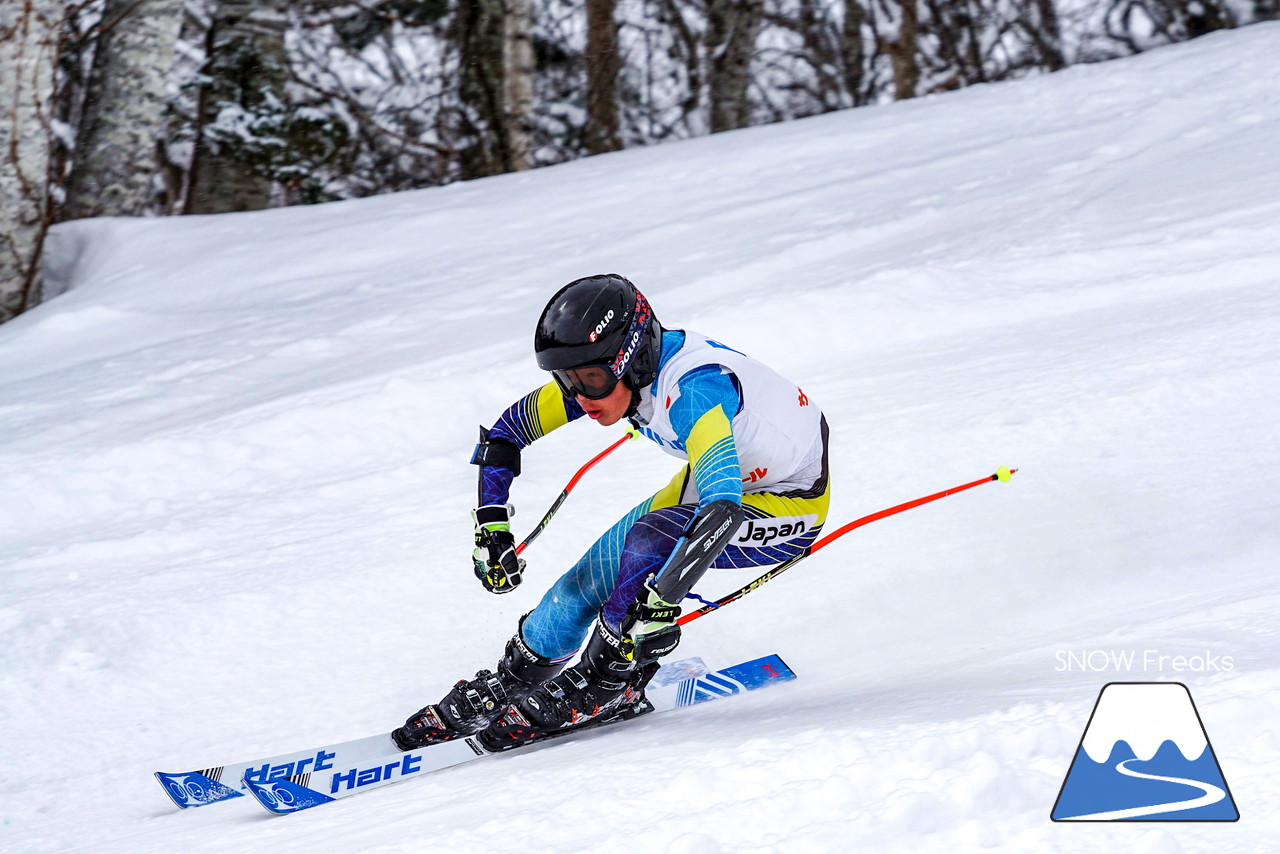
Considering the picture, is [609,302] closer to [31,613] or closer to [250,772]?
[250,772]

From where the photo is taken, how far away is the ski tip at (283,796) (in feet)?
8.25

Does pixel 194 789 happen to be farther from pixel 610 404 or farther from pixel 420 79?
pixel 420 79

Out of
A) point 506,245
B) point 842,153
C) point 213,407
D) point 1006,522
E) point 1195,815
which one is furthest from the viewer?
point 842,153

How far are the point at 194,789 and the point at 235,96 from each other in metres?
6.91

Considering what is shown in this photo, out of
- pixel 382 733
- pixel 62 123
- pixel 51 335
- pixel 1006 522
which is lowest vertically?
pixel 382 733

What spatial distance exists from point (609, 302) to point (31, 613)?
233 cm

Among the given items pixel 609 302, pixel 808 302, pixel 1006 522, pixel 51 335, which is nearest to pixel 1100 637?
pixel 1006 522

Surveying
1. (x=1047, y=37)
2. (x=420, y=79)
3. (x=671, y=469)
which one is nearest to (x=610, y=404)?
(x=671, y=469)

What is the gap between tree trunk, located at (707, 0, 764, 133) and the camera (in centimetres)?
1111

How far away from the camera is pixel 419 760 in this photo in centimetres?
270

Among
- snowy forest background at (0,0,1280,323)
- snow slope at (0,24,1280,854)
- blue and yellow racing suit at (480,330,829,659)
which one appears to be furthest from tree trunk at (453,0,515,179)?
blue and yellow racing suit at (480,330,829,659)

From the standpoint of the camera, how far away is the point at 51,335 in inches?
234

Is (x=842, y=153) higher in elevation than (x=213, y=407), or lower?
higher

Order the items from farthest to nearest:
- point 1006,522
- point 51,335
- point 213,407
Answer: point 51,335, point 213,407, point 1006,522
